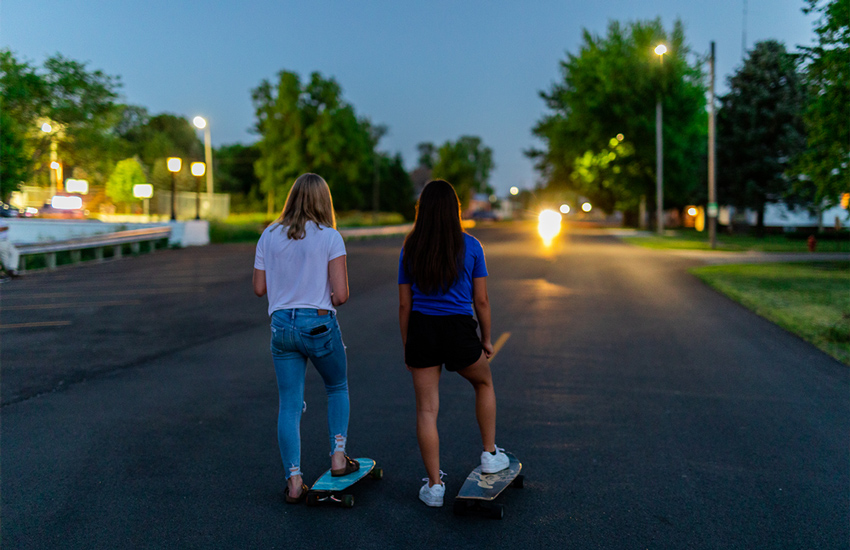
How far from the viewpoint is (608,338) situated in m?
9.75

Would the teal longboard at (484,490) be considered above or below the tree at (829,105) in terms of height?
below

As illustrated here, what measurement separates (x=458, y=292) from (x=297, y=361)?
109 centimetres

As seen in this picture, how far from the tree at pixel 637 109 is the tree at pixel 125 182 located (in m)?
37.0

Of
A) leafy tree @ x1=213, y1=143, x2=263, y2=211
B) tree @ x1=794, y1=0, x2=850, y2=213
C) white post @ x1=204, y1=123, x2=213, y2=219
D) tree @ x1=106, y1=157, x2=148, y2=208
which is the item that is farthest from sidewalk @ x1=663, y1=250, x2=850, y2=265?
leafy tree @ x1=213, y1=143, x2=263, y2=211

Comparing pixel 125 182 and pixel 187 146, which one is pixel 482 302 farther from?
pixel 187 146

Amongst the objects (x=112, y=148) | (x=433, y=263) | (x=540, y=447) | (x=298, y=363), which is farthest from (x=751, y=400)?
(x=112, y=148)

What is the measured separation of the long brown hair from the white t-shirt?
0.48 metres

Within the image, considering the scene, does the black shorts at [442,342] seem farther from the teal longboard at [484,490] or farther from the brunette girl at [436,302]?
the teal longboard at [484,490]

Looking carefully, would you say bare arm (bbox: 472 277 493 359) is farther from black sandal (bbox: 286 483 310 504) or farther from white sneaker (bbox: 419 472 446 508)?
black sandal (bbox: 286 483 310 504)

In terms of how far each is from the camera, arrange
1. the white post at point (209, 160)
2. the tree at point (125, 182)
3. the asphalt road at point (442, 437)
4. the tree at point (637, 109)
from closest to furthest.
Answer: the asphalt road at point (442, 437)
the white post at point (209, 160)
the tree at point (637, 109)
the tree at point (125, 182)

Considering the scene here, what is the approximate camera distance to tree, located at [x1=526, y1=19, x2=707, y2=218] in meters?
48.2

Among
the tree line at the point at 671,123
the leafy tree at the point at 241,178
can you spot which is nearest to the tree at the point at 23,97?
the tree line at the point at 671,123

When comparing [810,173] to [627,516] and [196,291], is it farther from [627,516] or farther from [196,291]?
[627,516]

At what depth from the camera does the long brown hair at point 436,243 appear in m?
3.82
